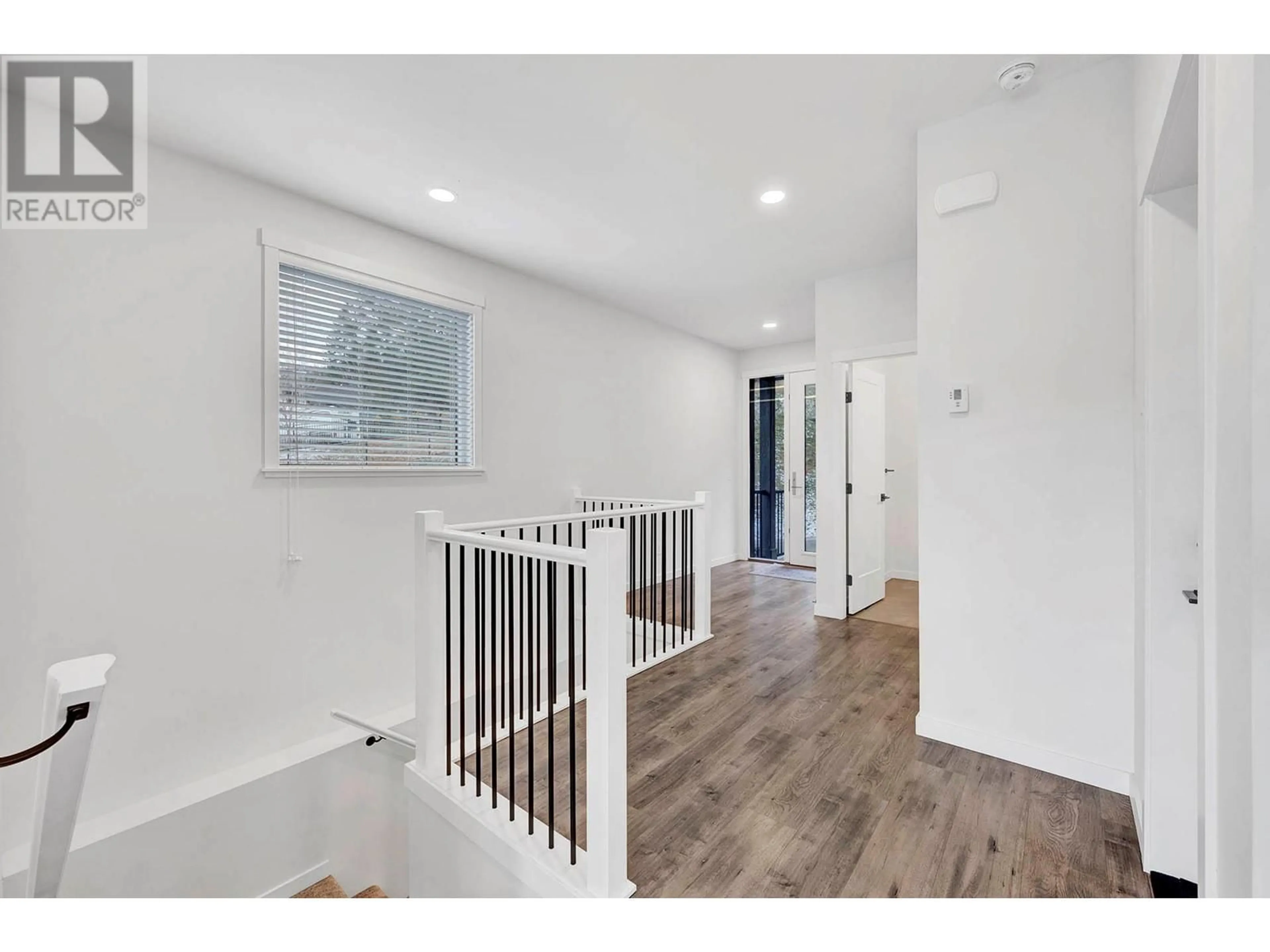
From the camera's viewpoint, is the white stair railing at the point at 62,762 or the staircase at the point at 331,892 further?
the staircase at the point at 331,892

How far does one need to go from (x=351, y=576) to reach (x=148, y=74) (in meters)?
2.23

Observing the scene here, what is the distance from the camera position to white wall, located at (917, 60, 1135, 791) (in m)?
1.88

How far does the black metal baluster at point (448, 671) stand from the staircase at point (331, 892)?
3.56ft

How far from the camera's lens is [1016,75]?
192 cm

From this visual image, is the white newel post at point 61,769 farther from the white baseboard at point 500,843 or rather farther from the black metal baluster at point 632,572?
the black metal baluster at point 632,572

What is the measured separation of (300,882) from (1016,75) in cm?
448

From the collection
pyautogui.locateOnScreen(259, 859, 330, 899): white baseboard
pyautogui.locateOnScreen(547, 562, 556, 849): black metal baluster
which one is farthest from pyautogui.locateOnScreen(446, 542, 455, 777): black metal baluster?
pyautogui.locateOnScreen(259, 859, 330, 899): white baseboard

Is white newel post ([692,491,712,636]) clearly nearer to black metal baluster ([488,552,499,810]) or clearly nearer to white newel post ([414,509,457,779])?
black metal baluster ([488,552,499,810])

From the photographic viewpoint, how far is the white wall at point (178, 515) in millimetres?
2037

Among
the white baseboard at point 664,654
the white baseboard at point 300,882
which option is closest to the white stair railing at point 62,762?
the white baseboard at point 300,882

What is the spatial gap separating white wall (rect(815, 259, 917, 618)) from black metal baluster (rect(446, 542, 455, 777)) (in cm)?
290

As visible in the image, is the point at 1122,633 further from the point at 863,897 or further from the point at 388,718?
the point at 388,718

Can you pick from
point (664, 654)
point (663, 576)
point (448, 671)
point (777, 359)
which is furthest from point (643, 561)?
point (777, 359)
